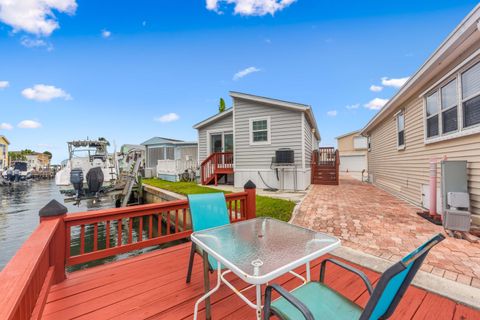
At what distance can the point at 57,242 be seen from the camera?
2176 mm

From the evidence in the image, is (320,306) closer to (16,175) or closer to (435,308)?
(435,308)

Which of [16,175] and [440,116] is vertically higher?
[440,116]

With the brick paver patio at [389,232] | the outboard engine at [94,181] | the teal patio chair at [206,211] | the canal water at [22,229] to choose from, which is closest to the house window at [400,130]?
the brick paver patio at [389,232]

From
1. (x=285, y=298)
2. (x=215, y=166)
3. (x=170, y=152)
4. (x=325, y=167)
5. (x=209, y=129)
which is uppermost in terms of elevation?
(x=209, y=129)

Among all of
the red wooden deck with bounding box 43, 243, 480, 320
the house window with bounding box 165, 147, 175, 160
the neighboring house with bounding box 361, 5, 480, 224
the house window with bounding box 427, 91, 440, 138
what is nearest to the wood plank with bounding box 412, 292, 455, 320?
the red wooden deck with bounding box 43, 243, 480, 320

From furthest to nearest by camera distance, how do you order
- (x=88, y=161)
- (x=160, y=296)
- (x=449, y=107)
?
(x=88, y=161) < (x=449, y=107) < (x=160, y=296)

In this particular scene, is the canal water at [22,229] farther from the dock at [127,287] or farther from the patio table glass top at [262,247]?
the patio table glass top at [262,247]

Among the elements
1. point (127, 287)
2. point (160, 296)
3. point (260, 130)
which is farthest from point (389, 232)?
point (260, 130)

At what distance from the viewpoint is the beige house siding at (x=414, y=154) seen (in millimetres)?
3760

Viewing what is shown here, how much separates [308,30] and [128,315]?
1236 centimetres

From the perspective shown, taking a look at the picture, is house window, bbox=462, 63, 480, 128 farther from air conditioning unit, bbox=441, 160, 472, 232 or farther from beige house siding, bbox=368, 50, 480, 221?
air conditioning unit, bbox=441, 160, 472, 232

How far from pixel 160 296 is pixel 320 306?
1.54 meters

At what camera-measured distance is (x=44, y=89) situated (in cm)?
2327

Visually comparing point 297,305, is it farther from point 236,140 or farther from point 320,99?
point 320,99
